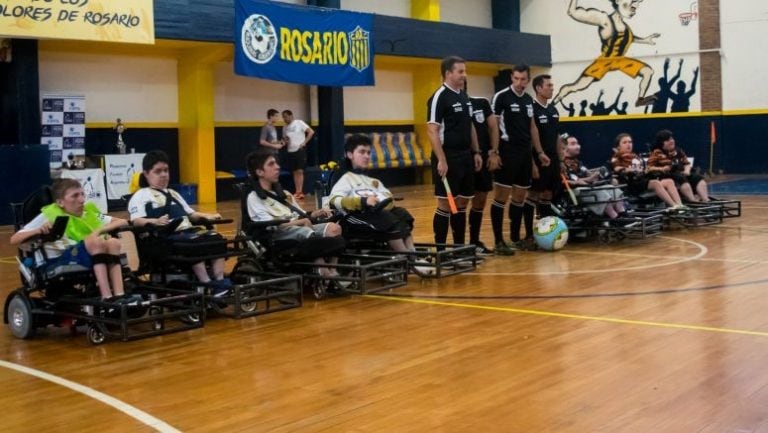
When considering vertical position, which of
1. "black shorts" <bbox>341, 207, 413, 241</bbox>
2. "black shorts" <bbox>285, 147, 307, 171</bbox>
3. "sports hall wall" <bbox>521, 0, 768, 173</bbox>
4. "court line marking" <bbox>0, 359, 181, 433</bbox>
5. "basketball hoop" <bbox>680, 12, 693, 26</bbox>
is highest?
"basketball hoop" <bbox>680, 12, 693, 26</bbox>

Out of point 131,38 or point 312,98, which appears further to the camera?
point 312,98

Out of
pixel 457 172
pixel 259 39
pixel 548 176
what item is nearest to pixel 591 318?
pixel 457 172

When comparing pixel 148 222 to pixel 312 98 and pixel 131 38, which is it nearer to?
pixel 131 38

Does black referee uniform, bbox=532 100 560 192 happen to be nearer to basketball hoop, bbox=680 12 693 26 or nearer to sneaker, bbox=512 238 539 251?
sneaker, bbox=512 238 539 251

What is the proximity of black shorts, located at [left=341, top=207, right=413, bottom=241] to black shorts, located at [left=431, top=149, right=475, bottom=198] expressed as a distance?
868 millimetres

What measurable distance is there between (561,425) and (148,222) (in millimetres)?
3075

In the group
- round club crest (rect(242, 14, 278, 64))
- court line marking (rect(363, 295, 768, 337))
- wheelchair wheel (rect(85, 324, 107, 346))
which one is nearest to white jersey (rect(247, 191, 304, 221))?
court line marking (rect(363, 295, 768, 337))

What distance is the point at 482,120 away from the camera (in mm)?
8383

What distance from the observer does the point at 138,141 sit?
50.8 feet

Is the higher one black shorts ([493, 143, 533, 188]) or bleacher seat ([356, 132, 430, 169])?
bleacher seat ([356, 132, 430, 169])

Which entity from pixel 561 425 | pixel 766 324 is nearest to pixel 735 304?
pixel 766 324

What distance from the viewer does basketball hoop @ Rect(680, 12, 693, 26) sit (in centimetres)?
1988

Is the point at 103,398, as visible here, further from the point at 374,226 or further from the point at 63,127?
the point at 63,127

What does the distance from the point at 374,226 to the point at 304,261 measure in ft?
2.36
